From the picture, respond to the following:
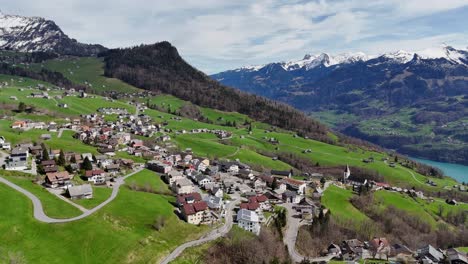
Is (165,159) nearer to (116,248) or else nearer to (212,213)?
(212,213)

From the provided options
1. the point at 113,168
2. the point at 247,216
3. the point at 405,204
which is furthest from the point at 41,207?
the point at 405,204

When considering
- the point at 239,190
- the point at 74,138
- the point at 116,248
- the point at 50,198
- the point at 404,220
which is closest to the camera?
the point at 116,248

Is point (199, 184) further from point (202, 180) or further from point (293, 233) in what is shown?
point (293, 233)

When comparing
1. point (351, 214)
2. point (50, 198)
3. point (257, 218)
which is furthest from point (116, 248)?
point (351, 214)

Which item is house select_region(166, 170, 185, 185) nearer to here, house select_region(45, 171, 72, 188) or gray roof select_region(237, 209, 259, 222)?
gray roof select_region(237, 209, 259, 222)

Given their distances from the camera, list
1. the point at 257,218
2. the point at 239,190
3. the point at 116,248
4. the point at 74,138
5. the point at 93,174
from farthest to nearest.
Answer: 1. the point at 74,138
2. the point at 239,190
3. the point at 93,174
4. the point at 257,218
5. the point at 116,248

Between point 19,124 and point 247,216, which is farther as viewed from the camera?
point 19,124

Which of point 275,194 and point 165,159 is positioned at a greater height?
point 165,159
